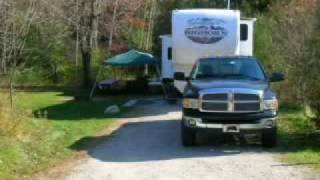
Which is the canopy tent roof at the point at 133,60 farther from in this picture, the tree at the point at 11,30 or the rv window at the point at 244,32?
the tree at the point at 11,30

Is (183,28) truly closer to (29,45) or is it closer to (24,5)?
(24,5)

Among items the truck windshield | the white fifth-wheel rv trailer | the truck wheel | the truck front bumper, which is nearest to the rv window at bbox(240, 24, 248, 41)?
the white fifth-wheel rv trailer

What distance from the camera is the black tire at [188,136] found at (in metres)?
14.1

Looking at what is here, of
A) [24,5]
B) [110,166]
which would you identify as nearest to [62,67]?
[24,5]

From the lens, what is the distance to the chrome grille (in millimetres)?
13867

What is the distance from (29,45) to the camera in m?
38.7

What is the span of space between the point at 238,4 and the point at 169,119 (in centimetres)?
2691

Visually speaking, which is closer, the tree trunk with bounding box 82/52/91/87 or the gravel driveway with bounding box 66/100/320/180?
the gravel driveway with bounding box 66/100/320/180

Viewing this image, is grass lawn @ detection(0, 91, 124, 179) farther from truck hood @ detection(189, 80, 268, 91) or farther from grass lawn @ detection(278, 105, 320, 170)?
grass lawn @ detection(278, 105, 320, 170)

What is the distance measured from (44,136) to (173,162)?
3.85 m

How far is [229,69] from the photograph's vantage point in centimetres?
1578

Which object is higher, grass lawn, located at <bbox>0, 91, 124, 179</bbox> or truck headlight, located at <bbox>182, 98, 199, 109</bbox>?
truck headlight, located at <bbox>182, 98, 199, 109</bbox>

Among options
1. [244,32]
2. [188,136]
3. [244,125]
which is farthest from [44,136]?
[244,32]

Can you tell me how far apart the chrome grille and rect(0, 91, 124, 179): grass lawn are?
2.91 m
